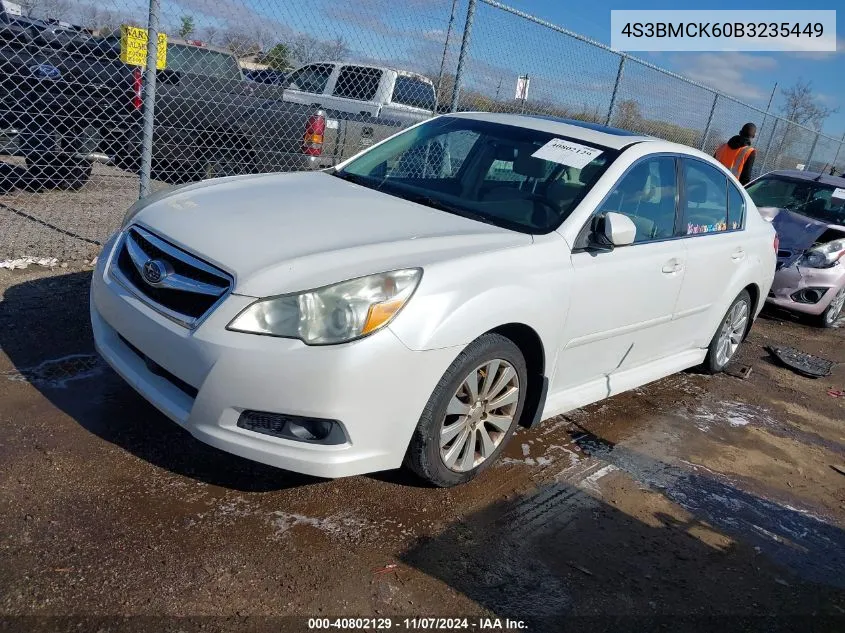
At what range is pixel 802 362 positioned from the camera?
21.2 feet

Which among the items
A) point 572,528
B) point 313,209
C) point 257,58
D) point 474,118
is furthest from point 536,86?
point 572,528

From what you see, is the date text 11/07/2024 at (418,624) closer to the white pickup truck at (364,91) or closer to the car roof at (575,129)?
the car roof at (575,129)

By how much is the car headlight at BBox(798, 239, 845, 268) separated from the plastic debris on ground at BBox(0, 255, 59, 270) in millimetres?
7134

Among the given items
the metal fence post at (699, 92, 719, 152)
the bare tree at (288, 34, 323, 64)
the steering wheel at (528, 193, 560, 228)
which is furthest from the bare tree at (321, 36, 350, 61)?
the metal fence post at (699, 92, 719, 152)

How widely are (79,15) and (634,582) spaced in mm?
5329

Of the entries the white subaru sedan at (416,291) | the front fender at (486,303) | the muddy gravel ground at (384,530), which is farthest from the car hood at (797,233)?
the front fender at (486,303)

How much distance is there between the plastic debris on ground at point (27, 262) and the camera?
203 inches

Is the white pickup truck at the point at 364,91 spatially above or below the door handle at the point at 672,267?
above

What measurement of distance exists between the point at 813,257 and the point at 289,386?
6.92m

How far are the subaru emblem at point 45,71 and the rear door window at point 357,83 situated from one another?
361cm

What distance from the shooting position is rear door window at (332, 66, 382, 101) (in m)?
9.32

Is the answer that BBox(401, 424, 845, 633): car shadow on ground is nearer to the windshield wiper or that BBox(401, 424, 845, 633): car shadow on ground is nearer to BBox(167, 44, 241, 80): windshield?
the windshield wiper

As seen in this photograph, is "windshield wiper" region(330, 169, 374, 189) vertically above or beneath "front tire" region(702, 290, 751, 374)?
above

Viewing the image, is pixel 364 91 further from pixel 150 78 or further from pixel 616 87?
pixel 150 78
